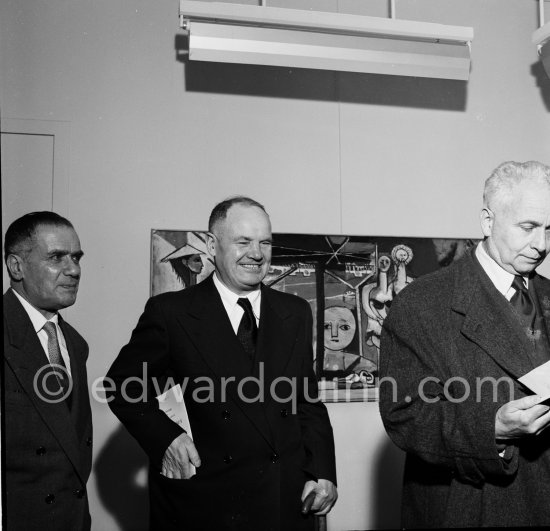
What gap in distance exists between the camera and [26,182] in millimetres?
1707

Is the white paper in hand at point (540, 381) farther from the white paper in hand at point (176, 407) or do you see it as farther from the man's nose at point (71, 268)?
the man's nose at point (71, 268)

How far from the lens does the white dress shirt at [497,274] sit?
1.41 meters

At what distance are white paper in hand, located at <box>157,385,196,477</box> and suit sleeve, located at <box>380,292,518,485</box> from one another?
51 centimetres

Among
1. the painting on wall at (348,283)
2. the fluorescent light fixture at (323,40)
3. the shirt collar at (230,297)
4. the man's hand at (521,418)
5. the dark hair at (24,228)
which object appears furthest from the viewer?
the painting on wall at (348,283)

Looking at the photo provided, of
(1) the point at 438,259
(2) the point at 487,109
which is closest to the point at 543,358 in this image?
(1) the point at 438,259

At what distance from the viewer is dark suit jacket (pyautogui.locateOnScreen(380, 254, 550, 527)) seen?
1.22 metres

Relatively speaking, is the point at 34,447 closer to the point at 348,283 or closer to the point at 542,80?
the point at 348,283

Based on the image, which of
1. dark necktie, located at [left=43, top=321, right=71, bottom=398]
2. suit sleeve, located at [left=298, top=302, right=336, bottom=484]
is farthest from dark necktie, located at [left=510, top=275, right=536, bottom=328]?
dark necktie, located at [left=43, top=321, right=71, bottom=398]

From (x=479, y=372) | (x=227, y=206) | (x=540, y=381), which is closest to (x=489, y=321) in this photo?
(x=479, y=372)

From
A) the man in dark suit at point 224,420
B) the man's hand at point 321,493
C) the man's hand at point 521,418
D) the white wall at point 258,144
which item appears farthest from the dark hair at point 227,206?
the man's hand at point 521,418

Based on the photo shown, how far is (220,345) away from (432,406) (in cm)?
59

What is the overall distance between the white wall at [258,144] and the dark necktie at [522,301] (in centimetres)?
75

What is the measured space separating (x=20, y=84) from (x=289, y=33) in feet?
2.60

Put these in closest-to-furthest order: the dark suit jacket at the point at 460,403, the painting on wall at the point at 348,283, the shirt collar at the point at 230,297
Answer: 1. the dark suit jacket at the point at 460,403
2. the shirt collar at the point at 230,297
3. the painting on wall at the point at 348,283
